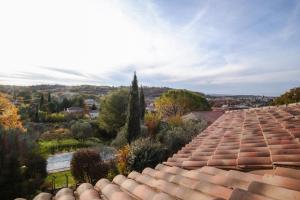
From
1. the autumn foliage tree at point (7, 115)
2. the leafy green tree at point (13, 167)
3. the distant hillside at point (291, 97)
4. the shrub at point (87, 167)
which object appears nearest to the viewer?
the leafy green tree at point (13, 167)

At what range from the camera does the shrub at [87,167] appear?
20422 mm

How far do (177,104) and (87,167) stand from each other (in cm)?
3453

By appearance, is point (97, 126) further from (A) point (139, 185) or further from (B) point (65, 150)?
(A) point (139, 185)

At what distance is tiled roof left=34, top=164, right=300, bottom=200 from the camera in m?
1.90

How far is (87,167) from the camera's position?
20.5 metres

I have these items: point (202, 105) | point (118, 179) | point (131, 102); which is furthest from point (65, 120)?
point (118, 179)

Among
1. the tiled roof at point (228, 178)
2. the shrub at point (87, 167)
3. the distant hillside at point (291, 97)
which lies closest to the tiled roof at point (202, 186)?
the tiled roof at point (228, 178)

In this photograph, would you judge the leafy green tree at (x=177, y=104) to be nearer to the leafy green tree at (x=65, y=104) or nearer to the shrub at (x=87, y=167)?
the shrub at (x=87, y=167)

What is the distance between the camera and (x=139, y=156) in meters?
14.9

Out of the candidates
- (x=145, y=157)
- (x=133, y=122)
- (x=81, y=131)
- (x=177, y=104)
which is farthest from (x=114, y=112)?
(x=145, y=157)

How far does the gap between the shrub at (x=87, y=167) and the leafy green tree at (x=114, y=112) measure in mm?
26515

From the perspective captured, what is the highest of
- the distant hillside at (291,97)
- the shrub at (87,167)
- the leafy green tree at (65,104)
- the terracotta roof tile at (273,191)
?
the distant hillside at (291,97)

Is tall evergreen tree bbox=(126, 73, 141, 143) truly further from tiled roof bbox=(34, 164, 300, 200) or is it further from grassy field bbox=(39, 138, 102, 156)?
tiled roof bbox=(34, 164, 300, 200)

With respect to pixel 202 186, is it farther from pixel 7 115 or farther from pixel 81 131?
pixel 81 131
